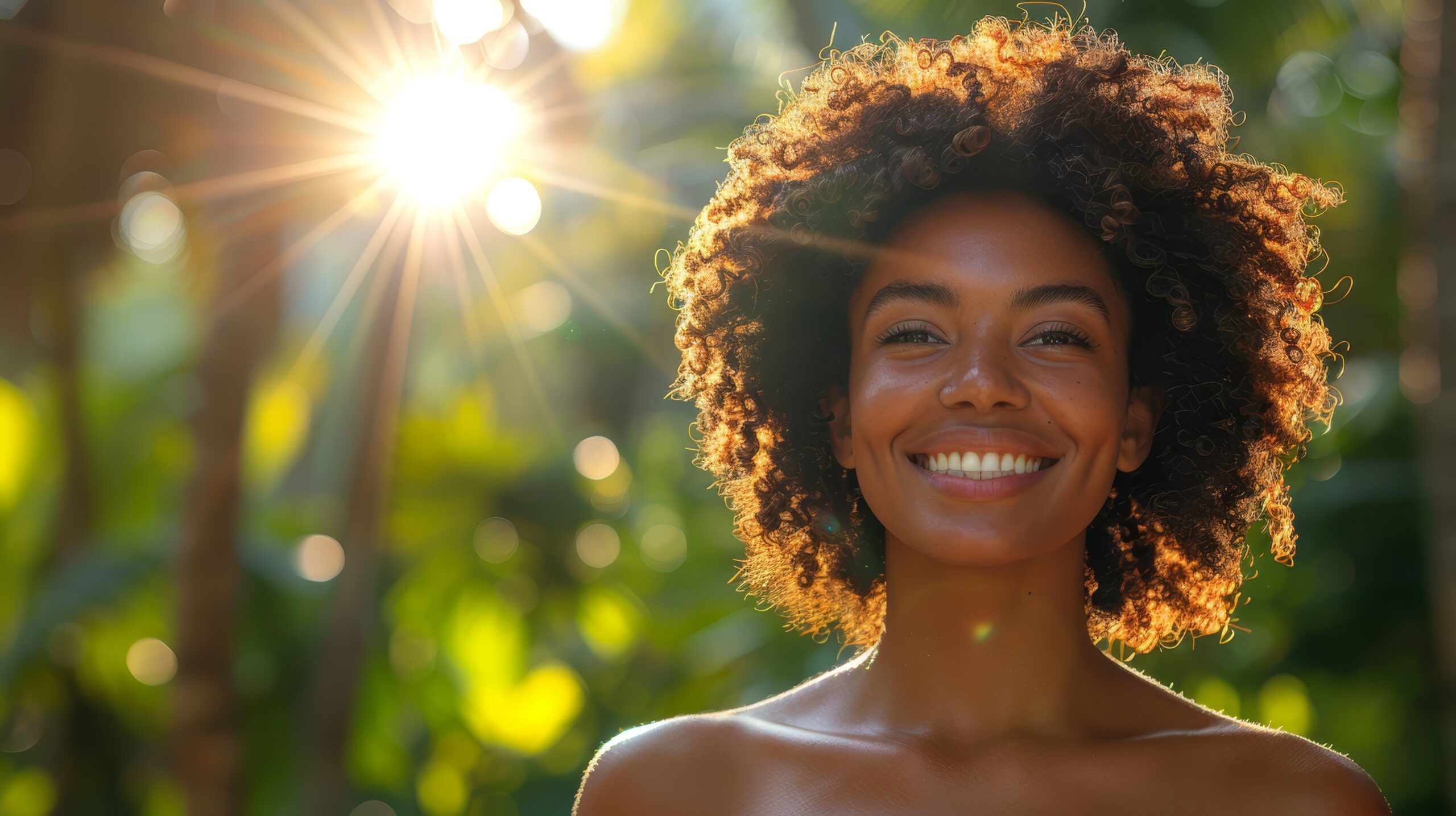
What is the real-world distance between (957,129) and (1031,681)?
3.86 feet

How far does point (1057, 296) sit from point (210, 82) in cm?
535

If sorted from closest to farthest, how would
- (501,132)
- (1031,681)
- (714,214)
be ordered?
1. (1031,681)
2. (714,214)
3. (501,132)

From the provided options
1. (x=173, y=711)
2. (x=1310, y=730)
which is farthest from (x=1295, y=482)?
(x=173, y=711)

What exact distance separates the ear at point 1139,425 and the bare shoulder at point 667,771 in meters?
1.02

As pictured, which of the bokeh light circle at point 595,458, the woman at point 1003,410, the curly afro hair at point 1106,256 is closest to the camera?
the woman at point 1003,410

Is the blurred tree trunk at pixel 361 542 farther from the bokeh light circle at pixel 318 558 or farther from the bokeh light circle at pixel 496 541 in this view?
the bokeh light circle at pixel 496 541

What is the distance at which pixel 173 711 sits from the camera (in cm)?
654

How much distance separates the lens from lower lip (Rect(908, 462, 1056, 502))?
8.64 ft

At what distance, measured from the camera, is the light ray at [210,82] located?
21.9 ft

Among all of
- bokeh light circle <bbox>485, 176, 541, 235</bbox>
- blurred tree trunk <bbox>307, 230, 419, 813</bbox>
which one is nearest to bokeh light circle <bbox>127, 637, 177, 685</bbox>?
blurred tree trunk <bbox>307, 230, 419, 813</bbox>

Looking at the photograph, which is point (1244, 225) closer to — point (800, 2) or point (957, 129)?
point (957, 129)

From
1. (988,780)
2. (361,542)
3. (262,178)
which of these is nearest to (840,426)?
(988,780)

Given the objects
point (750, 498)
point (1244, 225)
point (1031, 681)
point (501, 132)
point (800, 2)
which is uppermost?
point (800, 2)

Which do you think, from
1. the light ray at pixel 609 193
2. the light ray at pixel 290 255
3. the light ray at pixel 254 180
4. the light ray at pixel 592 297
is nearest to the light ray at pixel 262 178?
the light ray at pixel 254 180
